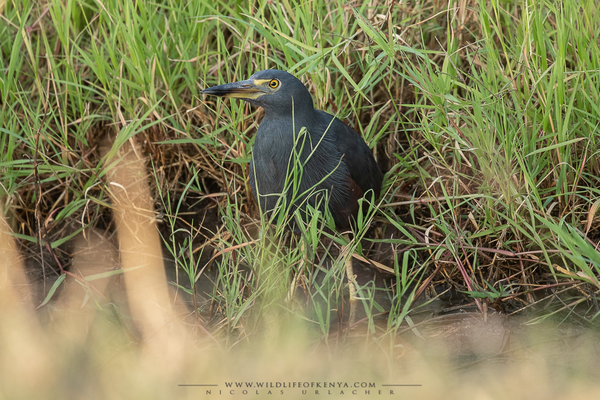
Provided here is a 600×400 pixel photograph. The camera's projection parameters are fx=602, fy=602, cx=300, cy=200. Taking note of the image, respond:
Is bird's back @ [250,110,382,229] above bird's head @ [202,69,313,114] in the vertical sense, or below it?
below

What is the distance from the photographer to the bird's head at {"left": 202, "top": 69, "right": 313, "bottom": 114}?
8.30 ft

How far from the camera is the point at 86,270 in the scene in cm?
287

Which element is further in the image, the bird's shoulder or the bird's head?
the bird's shoulder

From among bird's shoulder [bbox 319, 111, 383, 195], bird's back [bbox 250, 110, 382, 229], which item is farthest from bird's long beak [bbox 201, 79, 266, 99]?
bird's shoulder [bbox 319, 111, 383, 195]

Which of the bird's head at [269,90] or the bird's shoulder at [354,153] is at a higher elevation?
the bird's head at [269,90]

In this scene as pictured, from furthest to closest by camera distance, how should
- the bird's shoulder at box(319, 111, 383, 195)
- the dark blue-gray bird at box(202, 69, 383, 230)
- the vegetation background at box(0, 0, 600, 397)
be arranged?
the bird's shoulder at box(319, 111, 383, 195) → the dark blue-gray bird at box(202, 69, 383, 230) → the vegetation background at box(0, 0, 600, 397)

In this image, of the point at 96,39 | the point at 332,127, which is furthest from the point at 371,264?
the point at 96,39

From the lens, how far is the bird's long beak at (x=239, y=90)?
2.53 m

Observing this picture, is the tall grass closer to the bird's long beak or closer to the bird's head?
the bird's head

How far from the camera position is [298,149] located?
2.61m

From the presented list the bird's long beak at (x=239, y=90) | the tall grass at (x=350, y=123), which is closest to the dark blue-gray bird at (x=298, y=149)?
the bird's long beak at (x=239, y=90)

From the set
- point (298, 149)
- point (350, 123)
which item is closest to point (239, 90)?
point (298, 149)

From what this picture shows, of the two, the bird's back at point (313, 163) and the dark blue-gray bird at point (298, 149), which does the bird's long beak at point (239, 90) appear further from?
the bird's back at point (313, 163)

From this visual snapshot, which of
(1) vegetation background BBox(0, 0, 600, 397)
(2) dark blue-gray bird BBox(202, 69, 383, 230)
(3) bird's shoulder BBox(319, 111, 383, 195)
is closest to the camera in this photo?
(1) vegetation background BBox(0, 0, 600, 397)
